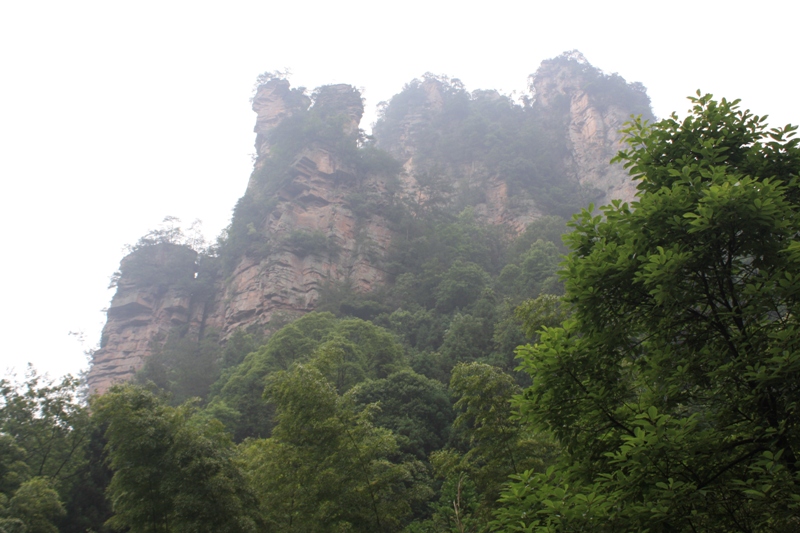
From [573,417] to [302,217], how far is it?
40172mm

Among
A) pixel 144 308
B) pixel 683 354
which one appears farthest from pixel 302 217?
pixel 683 354

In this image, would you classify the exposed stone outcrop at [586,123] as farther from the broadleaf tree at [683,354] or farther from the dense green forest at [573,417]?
the broadleaf tree at [683,354]

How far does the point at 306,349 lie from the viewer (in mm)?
25484

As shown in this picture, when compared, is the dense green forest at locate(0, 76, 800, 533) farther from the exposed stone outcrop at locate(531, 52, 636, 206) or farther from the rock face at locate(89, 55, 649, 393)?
the exposed stone outcrop at locate(531, 52, 636, 206)

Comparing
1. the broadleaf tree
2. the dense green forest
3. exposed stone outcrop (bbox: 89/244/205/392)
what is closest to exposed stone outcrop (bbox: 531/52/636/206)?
the dense green forest

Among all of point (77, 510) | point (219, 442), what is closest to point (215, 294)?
point (77, 510)

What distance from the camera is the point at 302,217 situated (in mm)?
43531

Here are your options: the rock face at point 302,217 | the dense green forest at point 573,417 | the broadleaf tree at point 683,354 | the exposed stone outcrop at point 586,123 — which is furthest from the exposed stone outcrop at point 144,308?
the broadleaf tree at point 683,354

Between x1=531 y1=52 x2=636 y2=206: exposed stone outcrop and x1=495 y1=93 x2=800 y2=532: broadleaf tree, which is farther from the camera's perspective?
x1=531 y1=52 x2=636 y2=206: exposed stone outcrop

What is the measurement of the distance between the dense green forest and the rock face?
16.5 metres

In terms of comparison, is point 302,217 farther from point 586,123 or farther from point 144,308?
point 586,123

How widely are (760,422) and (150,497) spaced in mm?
9846

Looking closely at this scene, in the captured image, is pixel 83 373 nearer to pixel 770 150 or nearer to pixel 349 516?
pixel 349 516

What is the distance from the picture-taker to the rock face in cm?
3928
